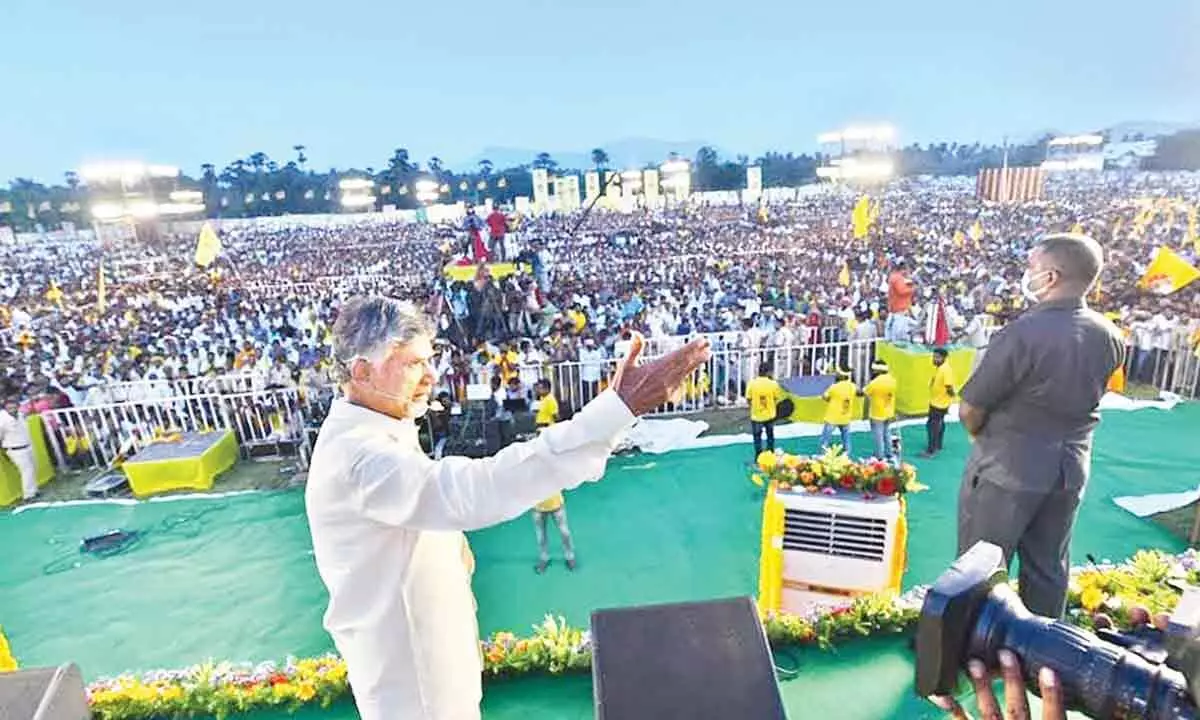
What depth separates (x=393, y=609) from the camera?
154cm

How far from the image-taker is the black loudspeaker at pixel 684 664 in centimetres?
175

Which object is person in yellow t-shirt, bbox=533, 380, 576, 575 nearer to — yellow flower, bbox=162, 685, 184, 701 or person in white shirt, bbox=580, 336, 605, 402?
yellow flower, bbox=162, 685, 184, 701

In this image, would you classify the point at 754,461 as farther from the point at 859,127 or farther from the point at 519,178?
the point at 519,178

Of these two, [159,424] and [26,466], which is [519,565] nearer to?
[159,424]

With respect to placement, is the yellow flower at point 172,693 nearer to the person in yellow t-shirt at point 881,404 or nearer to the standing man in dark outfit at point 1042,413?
Result: the standing man in dark outfit at point 1042,413

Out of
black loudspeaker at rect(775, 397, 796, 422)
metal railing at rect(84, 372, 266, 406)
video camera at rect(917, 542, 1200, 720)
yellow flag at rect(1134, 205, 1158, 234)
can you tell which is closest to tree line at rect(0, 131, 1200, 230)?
yellow flag at rect(1134, 205, 1158, 234)

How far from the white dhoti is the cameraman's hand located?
8.88m

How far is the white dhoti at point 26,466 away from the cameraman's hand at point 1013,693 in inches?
349

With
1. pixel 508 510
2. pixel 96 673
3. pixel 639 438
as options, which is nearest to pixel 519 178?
pixel 639 438

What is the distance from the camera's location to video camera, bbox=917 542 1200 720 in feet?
3.20

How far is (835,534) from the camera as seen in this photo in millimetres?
3508

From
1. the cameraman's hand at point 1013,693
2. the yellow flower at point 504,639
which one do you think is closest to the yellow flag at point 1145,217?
the yellow flower at point 504,639

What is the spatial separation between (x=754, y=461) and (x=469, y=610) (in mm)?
5137

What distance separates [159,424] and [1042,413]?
29.2 ft
